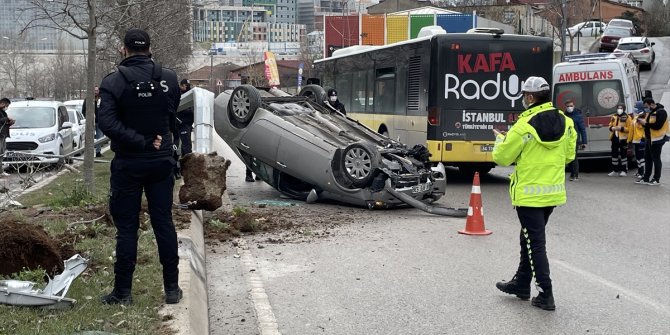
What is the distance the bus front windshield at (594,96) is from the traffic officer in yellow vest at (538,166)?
13175 mm

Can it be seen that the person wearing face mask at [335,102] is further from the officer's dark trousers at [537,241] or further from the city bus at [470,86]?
the officer's dark trousers at [537,241]

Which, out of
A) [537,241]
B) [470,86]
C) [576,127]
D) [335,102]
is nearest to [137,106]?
[537,241]

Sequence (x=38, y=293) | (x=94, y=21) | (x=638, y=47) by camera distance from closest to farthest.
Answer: (x=38, y=293) → (x=94, y=21) → (x=638, y=47)

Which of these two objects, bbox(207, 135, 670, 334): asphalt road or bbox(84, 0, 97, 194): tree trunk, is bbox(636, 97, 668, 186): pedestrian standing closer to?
bbox(207, 135, 670, 334): asphalt road

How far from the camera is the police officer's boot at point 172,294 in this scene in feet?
19.1

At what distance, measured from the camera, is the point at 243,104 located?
537 inches

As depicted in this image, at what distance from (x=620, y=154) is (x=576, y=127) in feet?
4.23

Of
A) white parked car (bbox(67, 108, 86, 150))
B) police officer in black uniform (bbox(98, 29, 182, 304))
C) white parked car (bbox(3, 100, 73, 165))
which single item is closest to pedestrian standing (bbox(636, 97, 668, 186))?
police officer in black uniform (bbox(98, 29, 182, 304))

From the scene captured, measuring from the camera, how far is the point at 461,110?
15875 mm

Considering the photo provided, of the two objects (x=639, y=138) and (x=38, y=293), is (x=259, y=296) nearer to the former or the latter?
(x=38, y=293)

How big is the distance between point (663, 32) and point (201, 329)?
69603 mm

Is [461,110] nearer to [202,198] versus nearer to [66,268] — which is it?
[202,198]

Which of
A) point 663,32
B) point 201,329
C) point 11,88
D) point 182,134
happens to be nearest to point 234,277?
point 201,329

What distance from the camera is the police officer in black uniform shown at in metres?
5.54
